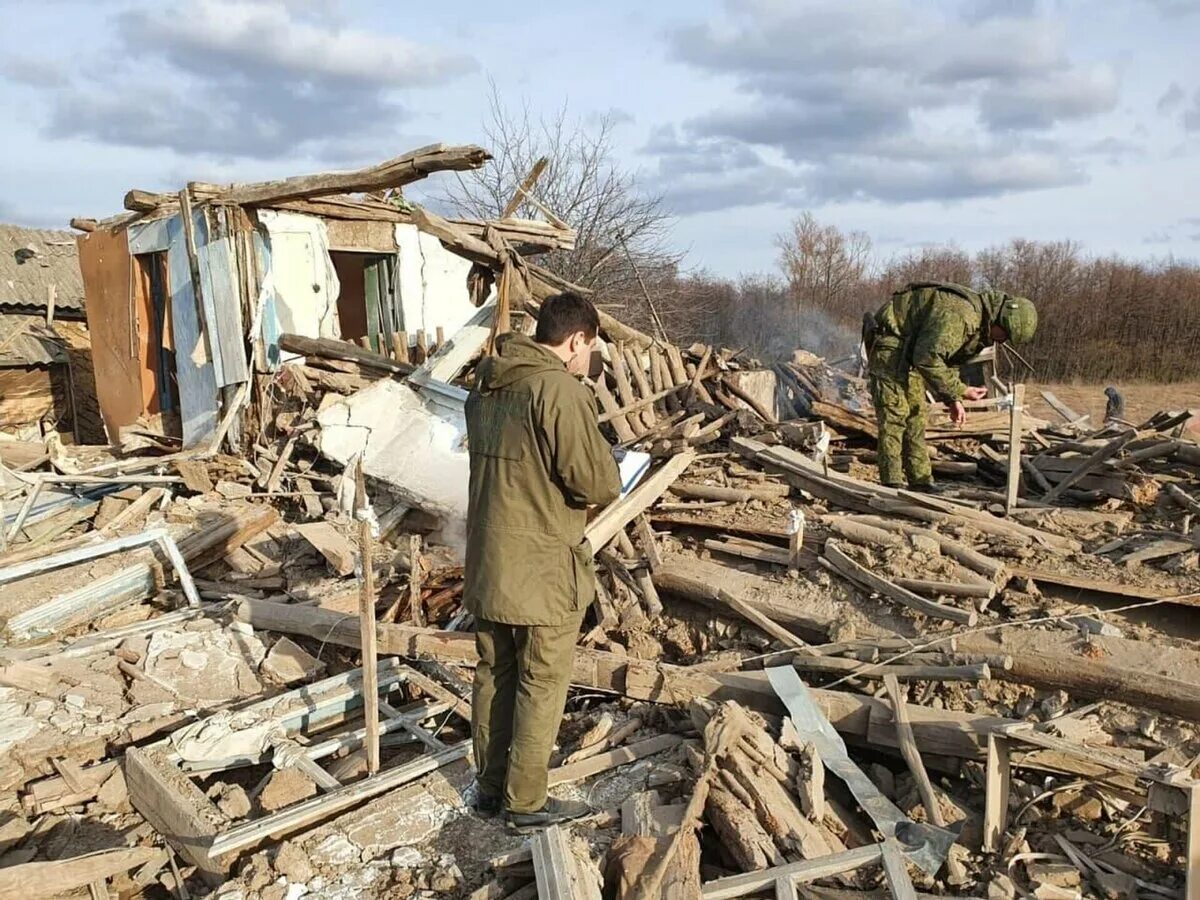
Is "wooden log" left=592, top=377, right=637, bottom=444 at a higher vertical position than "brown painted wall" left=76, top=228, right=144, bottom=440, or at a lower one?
lower

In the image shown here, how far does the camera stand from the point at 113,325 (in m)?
12.6

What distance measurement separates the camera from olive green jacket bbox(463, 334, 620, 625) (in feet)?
11.0

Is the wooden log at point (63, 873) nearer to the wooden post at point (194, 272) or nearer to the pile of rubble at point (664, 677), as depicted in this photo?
the pile of rubble at point (664, 677)

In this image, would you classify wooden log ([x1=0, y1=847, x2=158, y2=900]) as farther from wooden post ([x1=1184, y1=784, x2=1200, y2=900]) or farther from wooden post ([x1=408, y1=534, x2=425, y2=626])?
wooden post ([x1=1184, y1=784, x2=1200, y2=900])

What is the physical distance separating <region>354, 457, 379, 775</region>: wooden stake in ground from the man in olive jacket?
0.50 m

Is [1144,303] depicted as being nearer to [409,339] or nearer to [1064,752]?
[409,339]

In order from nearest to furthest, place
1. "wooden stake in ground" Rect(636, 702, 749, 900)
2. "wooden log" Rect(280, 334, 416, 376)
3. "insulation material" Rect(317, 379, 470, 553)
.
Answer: "wooden stake in ground" Rect(636, 702, 749, 900) < "insulation material" Rect(317, 379, 470, 553) < "wooden log" Rect(280, 334, 416, 376)

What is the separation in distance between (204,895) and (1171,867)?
4.03 meters

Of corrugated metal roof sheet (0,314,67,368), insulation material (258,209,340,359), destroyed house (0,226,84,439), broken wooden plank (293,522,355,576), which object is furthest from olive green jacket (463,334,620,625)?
corrugated metal roof sheet (0,314,67,368)

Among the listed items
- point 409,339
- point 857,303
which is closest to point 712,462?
point 409,339

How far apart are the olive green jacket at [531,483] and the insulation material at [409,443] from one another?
4.04m

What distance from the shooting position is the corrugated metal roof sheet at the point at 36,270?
2006 centimetres

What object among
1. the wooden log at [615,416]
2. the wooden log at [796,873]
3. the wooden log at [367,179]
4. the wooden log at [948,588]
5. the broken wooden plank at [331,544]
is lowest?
the wooden log at [796,873]

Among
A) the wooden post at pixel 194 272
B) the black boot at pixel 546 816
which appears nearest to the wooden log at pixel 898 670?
the black boot at pixel 546 816
